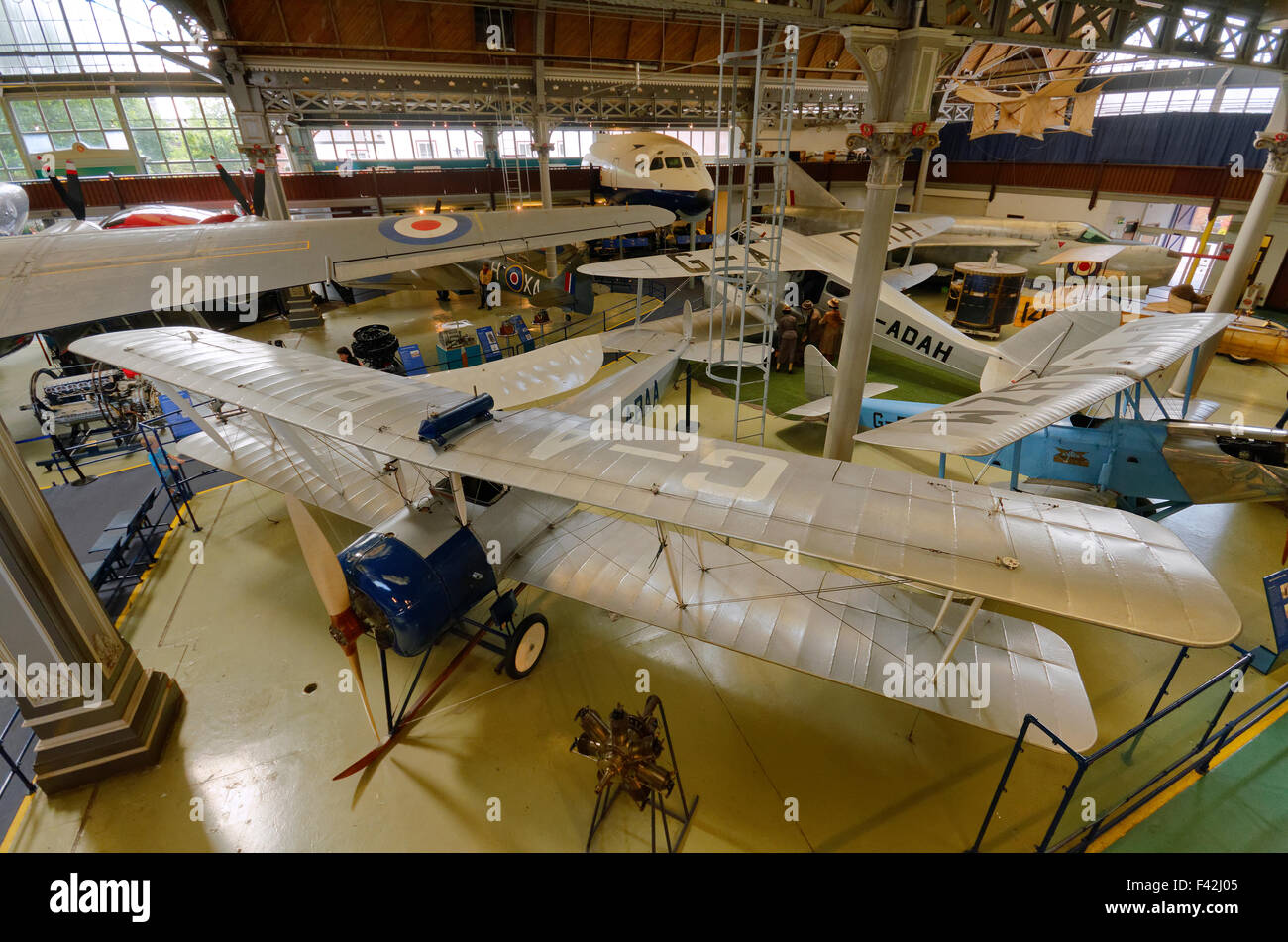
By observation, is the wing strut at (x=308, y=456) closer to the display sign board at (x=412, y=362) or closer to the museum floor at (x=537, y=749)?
the museum floor at (x=537, y=749)

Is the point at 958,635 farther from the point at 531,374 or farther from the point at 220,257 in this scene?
the point at 220,257

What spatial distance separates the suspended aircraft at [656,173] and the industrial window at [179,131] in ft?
60.8

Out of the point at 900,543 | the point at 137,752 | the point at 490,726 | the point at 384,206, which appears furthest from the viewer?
the point at 384,206

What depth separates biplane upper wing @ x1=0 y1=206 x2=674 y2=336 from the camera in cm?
823

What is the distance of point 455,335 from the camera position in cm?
1195

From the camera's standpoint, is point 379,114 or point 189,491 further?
point 379,114

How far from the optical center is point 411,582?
453cm

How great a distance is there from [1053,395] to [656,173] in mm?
15453

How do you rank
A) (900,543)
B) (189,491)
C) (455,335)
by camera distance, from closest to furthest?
(900,543) < (189,491) < (455,335)

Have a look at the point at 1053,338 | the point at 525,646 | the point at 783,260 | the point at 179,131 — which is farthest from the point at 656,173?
the point at 179,131

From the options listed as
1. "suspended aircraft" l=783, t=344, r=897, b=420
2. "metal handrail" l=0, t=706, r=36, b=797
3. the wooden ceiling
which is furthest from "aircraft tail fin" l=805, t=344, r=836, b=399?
"metal handrail" l=0, t=706, r=36, b=797
